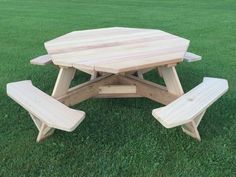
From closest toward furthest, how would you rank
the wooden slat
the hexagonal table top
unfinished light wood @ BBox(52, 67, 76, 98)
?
the wooden slat
the hexagonal table top
unfinished light wood @ BBox(52, 67, 76, 98)

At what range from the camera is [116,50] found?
3.92 m

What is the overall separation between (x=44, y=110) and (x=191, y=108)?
124 cm

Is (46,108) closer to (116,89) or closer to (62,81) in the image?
(62,81)

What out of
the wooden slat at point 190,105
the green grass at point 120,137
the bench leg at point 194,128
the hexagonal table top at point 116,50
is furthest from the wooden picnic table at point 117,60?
the bench leg at point 194,128

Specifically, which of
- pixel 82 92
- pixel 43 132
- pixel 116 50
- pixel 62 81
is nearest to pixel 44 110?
pixel 43 132

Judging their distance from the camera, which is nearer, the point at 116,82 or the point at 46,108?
the point at 46,108

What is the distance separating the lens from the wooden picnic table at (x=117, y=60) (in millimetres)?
3568

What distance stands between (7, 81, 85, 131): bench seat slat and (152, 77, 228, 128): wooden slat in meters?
0.67

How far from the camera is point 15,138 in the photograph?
370 centimetres

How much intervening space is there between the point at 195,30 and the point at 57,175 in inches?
241

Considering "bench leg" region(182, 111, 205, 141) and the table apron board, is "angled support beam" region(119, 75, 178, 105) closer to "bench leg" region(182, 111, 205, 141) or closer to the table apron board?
the table apron board

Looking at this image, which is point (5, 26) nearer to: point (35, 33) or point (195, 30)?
point (35, 33)

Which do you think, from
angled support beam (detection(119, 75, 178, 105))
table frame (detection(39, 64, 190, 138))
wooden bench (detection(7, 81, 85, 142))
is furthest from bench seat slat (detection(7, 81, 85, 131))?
angled support beam (detection(119, 75, 178, 105))

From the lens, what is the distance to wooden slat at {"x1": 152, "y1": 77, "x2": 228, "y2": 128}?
311 centimetres
